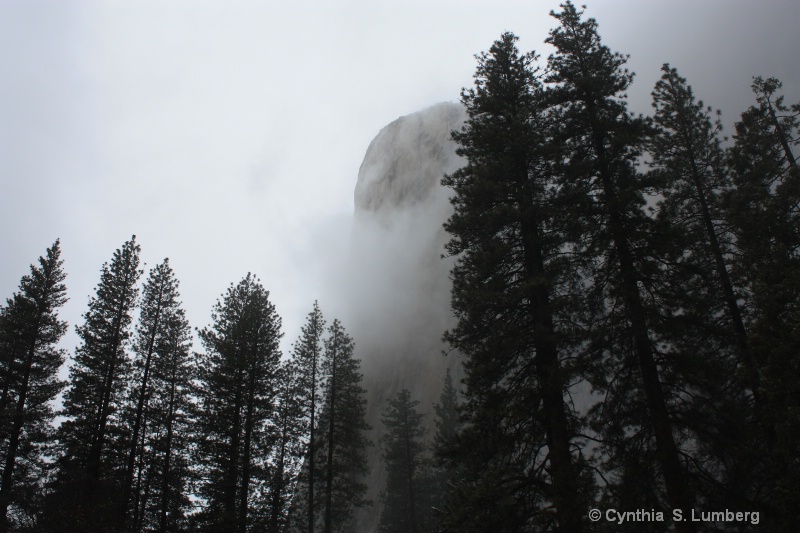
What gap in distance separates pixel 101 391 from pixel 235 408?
7221mm

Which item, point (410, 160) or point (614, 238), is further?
point (410, 160)

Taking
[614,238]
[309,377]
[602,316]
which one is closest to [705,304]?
[602,316]

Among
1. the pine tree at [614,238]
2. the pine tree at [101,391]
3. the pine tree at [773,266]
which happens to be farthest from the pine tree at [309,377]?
the pine tree at [773,266]

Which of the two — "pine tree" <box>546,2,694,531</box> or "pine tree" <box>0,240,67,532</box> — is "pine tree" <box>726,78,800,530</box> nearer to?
"pine tree" <box>546,2,694,531</box>

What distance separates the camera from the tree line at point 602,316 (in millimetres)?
9359

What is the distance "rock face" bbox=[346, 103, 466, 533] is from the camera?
58.0m

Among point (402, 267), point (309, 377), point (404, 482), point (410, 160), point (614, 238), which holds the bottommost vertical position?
point (404, 482)

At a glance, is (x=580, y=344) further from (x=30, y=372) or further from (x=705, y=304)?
(x=30, y=372)

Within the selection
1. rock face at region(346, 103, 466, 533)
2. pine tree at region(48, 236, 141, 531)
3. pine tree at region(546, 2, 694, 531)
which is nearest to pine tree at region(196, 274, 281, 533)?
pine tree at region(48, 236, 141, 531)

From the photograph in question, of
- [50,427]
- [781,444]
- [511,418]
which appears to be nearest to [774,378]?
[781,444]

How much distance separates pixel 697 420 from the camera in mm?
9773

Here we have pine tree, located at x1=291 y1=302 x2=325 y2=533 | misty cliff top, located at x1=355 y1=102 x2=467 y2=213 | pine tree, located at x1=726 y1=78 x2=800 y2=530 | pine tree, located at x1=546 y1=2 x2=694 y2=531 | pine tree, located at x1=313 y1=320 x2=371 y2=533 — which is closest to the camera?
pine tree, located at x1=726 y1=78 x2=800 y2=530

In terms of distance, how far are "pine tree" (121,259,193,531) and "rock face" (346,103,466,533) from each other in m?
26.5

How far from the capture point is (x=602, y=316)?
11914 millimetres
